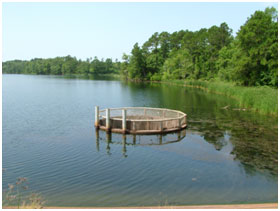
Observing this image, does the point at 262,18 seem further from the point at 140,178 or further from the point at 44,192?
the point at 44,192

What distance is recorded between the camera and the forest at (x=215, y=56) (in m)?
42.1

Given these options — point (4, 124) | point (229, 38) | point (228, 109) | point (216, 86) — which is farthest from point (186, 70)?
point (4, 124)

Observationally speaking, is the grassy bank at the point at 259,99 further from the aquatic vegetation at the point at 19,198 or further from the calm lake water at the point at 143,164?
the aquatic vegetation at the point at 19,198

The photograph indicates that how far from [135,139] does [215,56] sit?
70006mm

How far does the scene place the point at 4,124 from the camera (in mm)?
23297

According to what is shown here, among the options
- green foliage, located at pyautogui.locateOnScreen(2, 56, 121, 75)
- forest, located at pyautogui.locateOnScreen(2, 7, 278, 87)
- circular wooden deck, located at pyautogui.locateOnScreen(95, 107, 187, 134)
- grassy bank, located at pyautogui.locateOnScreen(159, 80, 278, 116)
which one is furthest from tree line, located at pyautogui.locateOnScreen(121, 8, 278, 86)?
green foliage, located at pyautogui.locateOnScreen(2, 56, 121, 75)

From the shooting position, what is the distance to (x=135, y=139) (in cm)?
1909

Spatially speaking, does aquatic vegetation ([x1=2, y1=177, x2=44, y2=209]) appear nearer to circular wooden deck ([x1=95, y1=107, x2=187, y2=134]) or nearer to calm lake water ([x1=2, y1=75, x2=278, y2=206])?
calm lake water ([x1=2, y1=75, x2=278, y2=206])

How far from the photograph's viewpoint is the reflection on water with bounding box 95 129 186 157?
18250 mm

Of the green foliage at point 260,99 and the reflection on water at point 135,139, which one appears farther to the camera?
the green foliage at point 260,99

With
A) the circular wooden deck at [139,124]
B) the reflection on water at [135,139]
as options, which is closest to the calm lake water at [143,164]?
the reflection on water at [135,139]

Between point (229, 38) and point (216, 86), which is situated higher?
point (229, 38)

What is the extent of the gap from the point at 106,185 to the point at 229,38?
79189 mm

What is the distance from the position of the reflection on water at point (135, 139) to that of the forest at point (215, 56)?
2763 cm
